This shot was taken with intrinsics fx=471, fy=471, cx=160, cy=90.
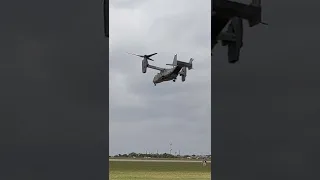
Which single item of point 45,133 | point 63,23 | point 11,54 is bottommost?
point 45,133

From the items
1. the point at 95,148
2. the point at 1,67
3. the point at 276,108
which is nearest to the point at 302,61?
the point at 276,108

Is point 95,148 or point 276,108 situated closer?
point 95,148

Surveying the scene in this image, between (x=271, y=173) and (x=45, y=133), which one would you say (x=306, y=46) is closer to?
(x=271, y=173)

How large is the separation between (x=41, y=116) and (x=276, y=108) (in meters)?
1.62

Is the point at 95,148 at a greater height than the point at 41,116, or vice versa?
the point at 41,116

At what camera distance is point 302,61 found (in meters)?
3.28

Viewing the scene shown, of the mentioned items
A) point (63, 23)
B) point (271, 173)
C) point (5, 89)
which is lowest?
point (271, 173)

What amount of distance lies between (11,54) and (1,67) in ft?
0.33

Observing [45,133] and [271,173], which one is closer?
[45,133]

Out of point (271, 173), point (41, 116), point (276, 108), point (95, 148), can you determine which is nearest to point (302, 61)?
point (276, 108)

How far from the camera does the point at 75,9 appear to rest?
10.0ft

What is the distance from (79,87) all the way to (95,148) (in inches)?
15.8

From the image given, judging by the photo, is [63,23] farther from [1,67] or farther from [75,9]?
[1,67]

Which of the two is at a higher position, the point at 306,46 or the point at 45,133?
the point at 306,46
